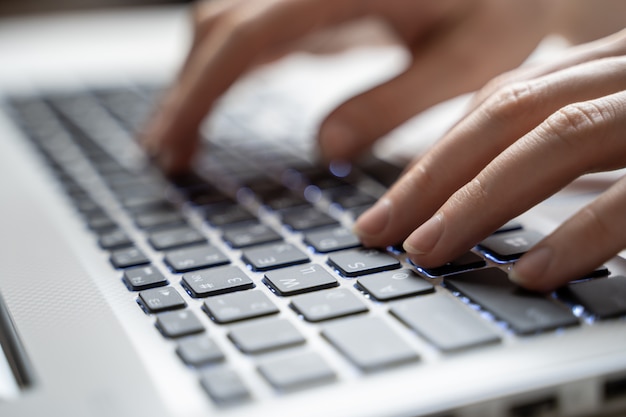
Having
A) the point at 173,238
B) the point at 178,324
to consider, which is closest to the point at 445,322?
the point at 178,324

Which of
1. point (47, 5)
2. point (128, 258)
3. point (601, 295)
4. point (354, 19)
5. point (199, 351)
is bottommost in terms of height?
point (601, 295)

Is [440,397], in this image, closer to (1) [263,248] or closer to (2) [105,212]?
(1) [263,248]

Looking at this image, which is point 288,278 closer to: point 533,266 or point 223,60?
point 533,266

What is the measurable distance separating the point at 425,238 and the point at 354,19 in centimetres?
49

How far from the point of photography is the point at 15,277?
20.1 inches

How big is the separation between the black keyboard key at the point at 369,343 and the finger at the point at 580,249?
0.09 metres

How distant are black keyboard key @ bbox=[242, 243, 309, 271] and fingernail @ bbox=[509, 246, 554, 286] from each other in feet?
0.48

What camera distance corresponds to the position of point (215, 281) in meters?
0.47

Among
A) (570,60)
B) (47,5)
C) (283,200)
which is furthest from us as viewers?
(47,5)

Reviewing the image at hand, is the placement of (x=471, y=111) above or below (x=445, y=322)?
above

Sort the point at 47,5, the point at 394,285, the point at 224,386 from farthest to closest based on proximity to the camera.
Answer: the point at 47,5 < the point at 394,285 < the point at 224,386

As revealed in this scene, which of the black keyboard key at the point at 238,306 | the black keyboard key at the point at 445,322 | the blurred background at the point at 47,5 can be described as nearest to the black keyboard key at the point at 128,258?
the black keyboard key at the point at 238,306

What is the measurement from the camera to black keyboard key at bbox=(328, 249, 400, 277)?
0.48m

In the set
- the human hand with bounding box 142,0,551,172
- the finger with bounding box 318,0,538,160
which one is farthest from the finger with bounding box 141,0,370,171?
the finger with bounding box 318,0,538,160
